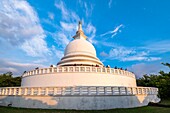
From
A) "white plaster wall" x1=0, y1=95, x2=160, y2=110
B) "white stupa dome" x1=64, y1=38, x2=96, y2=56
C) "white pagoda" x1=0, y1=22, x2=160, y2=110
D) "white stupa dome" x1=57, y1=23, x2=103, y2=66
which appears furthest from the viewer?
"white stupa dome" x1=64, y1=38, x2=96, y2=56

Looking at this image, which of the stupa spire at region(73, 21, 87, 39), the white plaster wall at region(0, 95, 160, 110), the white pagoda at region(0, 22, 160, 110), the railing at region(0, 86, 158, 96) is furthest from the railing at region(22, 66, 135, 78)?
the stupa spire at region(73, 21, 87, 39)

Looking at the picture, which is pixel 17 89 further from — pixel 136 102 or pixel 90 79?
pixel 136 102

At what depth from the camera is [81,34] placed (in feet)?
106

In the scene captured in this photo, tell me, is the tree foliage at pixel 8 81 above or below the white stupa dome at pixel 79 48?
below

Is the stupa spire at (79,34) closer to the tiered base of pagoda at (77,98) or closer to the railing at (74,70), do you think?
the railing at (74,70)

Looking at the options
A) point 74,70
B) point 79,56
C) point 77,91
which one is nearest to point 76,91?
point 77,91

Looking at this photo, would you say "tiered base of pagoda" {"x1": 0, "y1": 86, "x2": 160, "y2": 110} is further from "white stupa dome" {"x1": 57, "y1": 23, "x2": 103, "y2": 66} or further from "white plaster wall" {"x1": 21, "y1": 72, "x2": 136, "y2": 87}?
"white stupa dome" {"x1": 57, "y1": 23, "x2": 103, "y2": 66}

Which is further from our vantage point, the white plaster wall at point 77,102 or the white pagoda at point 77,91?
the white pagoda at point 77,91

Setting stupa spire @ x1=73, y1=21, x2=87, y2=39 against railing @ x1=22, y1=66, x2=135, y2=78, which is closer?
railing @ x1=22, y1=66, x2=135, y2=78

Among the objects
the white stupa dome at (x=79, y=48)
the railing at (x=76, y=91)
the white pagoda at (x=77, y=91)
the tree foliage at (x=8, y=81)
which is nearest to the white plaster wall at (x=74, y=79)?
the white pagoda at (x=77, y=91)

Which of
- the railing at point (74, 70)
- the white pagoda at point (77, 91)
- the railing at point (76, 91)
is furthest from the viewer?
the railing at point (74, 70)

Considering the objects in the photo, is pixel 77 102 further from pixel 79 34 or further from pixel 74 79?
pixel 79 34

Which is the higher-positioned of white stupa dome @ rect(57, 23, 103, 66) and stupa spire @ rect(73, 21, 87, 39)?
stupa spire @ rect(73, 21, 87, 39)

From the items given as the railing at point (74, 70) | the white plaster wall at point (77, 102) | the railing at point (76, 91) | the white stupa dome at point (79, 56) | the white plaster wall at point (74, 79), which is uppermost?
the white stupa dome at point (79, 56)
